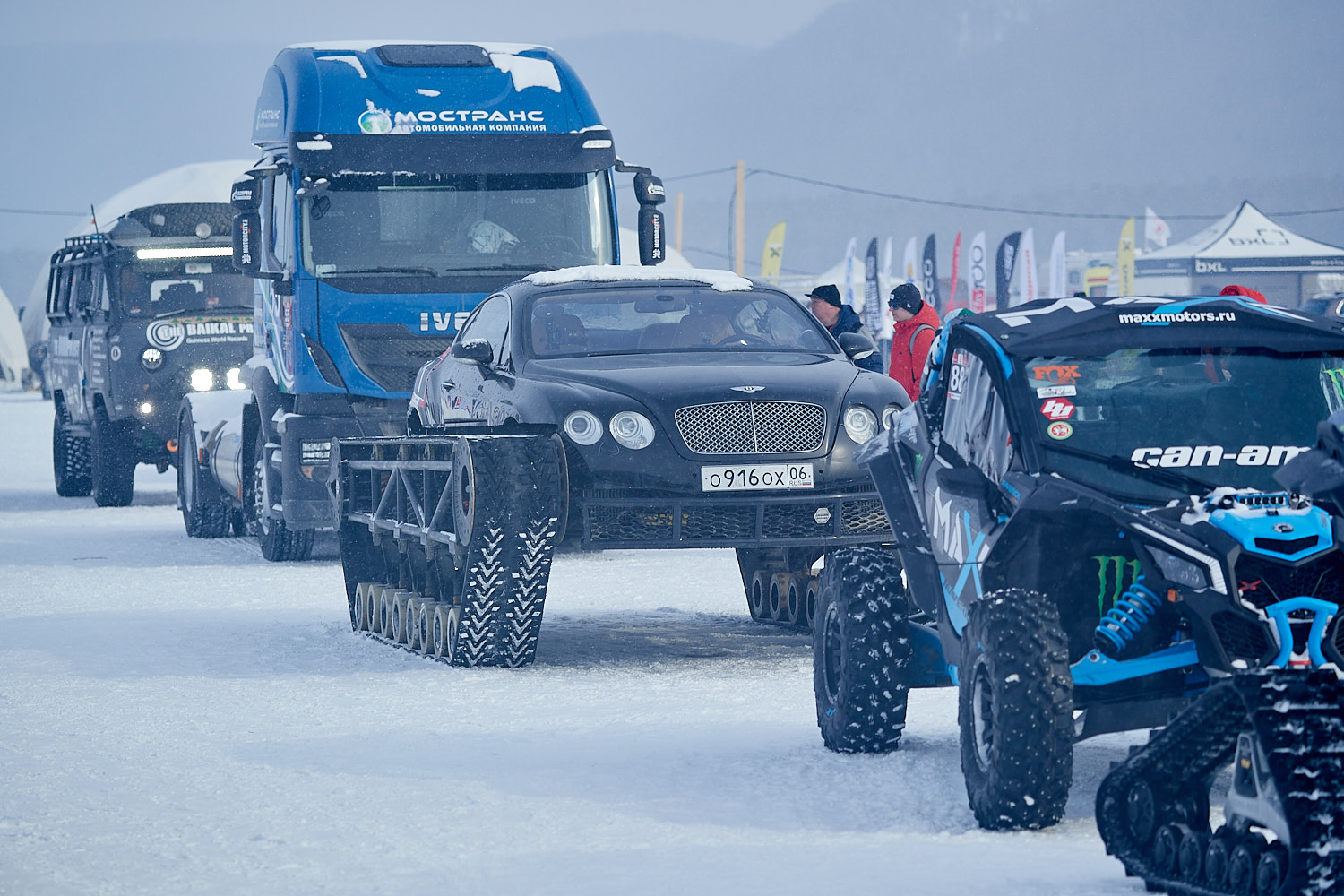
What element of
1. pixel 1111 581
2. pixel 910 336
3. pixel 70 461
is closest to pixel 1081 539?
pixel 1111 581

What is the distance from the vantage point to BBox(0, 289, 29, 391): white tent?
3123 inches

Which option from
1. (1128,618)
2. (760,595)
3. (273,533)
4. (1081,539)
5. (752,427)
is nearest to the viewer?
(1128,618)

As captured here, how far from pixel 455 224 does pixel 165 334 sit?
709 centimetres

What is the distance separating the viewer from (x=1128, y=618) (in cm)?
605

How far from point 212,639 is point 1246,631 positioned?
6918mm

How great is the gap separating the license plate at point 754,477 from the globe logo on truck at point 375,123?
217 inches

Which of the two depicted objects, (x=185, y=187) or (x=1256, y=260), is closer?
(x=1256, y=260)

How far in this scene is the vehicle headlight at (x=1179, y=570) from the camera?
18.3ft

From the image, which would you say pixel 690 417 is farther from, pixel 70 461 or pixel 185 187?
pixel 185 187

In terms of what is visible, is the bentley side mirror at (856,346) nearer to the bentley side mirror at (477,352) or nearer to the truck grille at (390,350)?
the bentley side mirror at (477,352)

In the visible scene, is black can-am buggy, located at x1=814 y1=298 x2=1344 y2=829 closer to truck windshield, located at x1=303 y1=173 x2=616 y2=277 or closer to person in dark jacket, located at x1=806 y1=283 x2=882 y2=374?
person in dark jacket, located at x1=806 y1=283 x2=882 y2=374

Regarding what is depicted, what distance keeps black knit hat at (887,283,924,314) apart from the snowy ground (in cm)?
245

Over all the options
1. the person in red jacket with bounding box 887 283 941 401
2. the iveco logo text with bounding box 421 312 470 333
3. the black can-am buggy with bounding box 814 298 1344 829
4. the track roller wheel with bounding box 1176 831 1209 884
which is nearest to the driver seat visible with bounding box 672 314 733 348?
the person in red jacket with bounding box 887 283 941 401

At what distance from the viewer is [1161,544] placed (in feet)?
18.7
